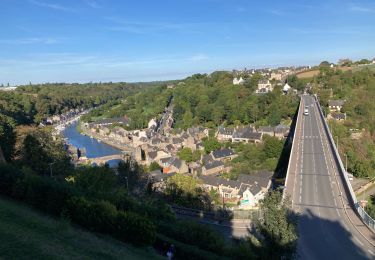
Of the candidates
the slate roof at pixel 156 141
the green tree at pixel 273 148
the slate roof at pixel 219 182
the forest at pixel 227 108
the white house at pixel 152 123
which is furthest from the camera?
the white house at pixel 152 123

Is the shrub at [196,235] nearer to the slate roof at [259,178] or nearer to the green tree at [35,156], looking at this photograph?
the green tree at [35,156]

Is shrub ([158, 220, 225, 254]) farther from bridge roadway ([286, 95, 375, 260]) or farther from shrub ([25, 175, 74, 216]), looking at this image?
bridge roadway ([286, 95, 375, 260])

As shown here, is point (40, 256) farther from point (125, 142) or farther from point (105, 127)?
point (105, 127)

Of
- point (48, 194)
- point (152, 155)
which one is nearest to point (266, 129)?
point (152, 155)

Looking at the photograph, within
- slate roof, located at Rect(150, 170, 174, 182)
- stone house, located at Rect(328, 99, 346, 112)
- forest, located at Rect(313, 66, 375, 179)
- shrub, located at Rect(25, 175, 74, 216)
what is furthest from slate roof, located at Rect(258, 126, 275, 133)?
shrub, located at Rect(25, 175, 74, 216)

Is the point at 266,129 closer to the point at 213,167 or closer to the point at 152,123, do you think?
the point at 213,167

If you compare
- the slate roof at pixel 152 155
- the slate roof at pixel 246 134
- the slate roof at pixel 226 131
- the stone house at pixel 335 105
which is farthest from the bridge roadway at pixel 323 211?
the stone house at pixel 335 105
